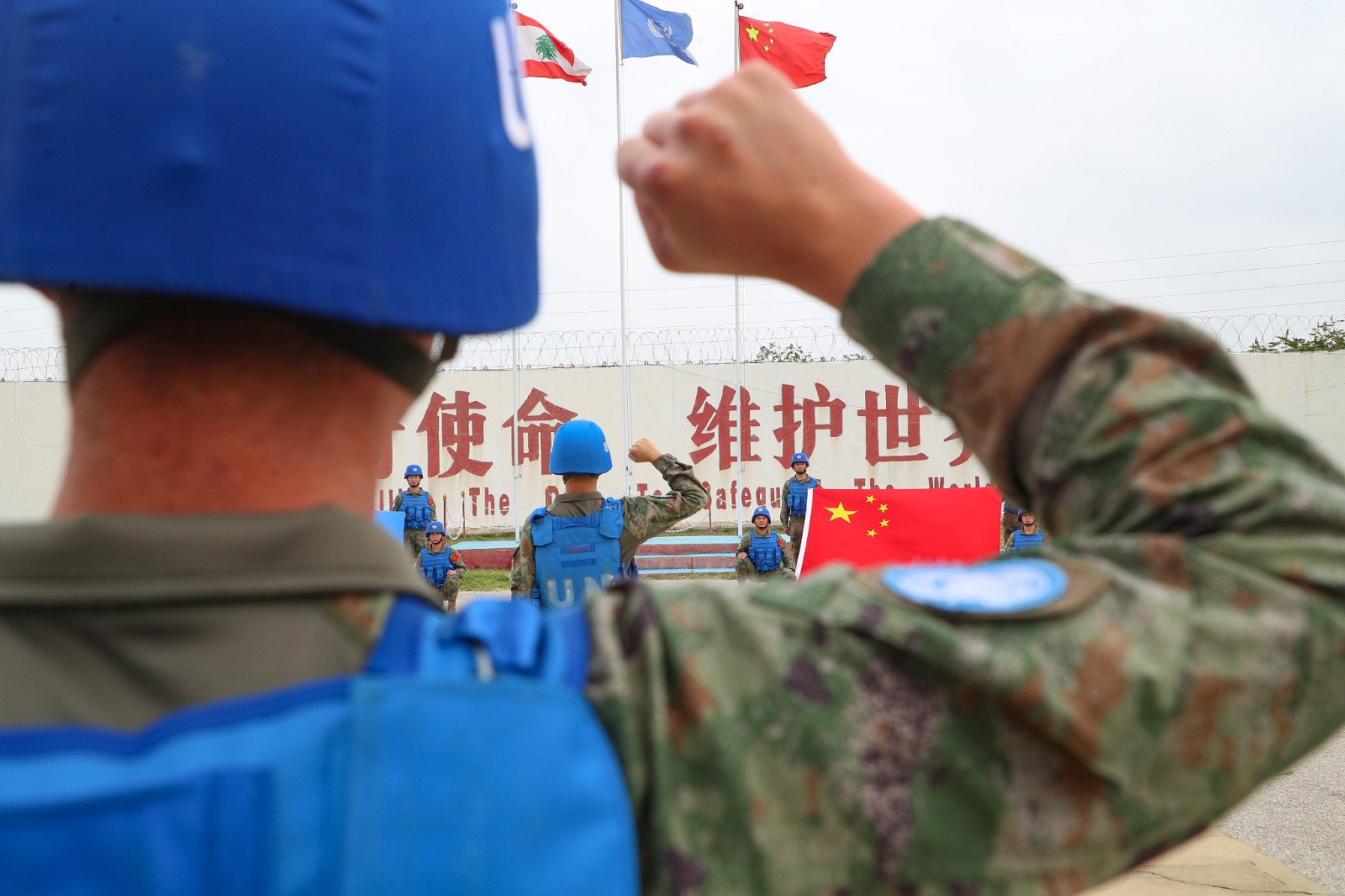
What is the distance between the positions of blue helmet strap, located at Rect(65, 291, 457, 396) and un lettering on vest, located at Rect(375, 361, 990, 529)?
16777mm

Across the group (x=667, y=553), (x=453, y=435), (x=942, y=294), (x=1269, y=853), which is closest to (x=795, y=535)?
(x=667, y=553)

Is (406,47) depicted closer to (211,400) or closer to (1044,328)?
(211,400)

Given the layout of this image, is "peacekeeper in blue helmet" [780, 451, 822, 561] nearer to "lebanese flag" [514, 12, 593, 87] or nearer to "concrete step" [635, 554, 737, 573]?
Answer: "concrete step" [635, 554, 737, 573]

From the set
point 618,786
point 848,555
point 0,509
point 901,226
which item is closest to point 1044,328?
point 901,226

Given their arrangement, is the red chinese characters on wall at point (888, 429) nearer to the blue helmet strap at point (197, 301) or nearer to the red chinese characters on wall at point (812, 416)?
the red chinese characters on wall at point (812, 416)

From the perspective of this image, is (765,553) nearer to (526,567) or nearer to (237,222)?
(526,567)

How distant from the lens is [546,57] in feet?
38.4

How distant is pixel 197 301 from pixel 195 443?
0.09 meters

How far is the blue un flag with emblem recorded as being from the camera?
12.4 metres

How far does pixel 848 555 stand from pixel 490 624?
727 cm

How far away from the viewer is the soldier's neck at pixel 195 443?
2.04 feet

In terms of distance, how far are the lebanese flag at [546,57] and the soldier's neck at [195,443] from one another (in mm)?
11643

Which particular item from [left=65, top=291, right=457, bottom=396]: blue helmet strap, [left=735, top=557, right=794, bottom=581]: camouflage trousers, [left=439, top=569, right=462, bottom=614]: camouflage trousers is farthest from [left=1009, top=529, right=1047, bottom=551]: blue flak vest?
[left=65, top=291, right=457, bottom=396]: blue helmet strap

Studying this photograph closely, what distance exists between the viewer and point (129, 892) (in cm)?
52
